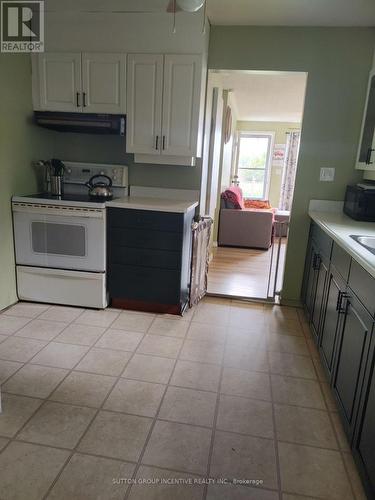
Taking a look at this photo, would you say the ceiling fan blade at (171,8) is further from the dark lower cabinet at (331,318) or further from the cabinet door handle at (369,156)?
the dark lower cabinet at (331,318)

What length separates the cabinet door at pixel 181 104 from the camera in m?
2.75

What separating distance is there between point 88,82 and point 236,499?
286cm

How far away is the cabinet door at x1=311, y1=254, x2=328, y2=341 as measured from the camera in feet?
7.85

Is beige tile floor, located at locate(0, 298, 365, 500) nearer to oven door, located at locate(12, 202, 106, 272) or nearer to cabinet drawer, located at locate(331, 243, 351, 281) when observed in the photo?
oven door, located at locate(12, 202, 106, 272)

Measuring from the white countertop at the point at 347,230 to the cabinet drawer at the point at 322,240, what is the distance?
7cm

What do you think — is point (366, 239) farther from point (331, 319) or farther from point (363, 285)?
point (363, 285)

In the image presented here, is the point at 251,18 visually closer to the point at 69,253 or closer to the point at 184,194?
the point at 184,194

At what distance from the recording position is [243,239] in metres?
5.56

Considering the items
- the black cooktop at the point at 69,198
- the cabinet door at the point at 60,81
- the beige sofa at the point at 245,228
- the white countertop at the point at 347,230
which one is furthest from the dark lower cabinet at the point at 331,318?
the beige sofa at the point at 245,228

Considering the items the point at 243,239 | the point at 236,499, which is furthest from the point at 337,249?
the point at 243,239

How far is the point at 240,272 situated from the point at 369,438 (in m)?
2.92

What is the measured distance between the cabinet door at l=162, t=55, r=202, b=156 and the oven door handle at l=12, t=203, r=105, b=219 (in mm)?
721

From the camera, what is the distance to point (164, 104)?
2.83m
